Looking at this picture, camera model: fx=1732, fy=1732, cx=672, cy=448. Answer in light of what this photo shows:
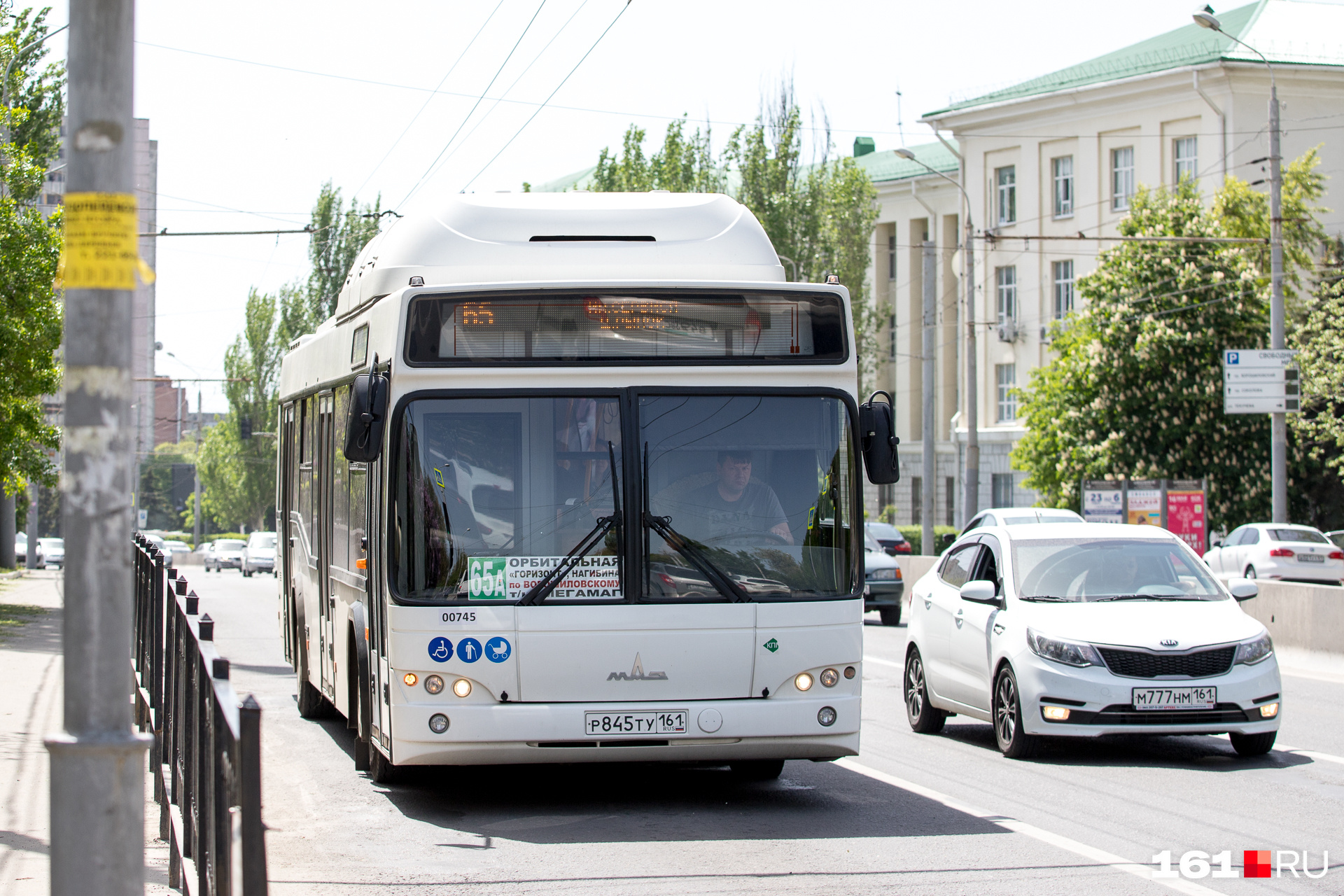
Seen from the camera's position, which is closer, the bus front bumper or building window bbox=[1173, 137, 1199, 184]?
the bus front bumper

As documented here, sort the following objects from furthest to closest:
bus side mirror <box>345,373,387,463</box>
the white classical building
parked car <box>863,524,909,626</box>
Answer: the white classical building, parked car <box>863,524,909,626</box>, bus side mirror <box>345,373,387,463</box>

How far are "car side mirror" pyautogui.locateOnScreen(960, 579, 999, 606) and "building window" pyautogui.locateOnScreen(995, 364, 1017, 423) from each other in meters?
53.5

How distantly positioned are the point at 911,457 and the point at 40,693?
58898 mm

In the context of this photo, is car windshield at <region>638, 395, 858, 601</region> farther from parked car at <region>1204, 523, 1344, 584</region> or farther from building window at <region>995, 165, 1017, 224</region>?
building window at <region>995, 165, 1017, 224</region>

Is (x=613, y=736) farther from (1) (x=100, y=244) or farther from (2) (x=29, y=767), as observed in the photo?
(1) (x=100, y=244)

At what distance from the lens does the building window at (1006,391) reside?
64750mm

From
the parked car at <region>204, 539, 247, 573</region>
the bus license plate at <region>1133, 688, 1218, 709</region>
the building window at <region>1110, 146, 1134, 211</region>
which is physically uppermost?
the building window at <region>1110, 146, 1134, 211</region>

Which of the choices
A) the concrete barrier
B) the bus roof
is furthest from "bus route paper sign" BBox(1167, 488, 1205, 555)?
the bus roof

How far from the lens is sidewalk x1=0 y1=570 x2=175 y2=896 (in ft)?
24.6

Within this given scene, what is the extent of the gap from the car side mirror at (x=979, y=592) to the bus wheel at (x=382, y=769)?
4.08m

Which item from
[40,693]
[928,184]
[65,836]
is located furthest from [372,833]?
[928,184]

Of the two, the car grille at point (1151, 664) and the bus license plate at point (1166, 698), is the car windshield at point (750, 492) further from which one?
the bus license plate at point (1166, 698)

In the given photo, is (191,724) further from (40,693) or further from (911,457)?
(911,457)

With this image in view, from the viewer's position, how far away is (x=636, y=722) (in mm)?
8773
